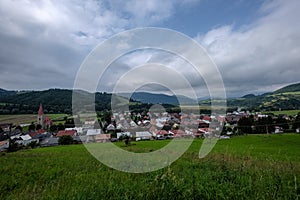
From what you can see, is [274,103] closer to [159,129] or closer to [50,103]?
[159,129]

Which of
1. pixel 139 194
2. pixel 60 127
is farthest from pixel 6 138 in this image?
pixel 60 127

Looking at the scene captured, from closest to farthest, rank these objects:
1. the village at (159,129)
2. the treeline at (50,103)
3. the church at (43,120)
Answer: the treeline at (50,103) < the village at (159,129) < the church at (43,120)

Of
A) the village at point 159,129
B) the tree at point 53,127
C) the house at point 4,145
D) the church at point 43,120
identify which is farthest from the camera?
the tree at point 53,127

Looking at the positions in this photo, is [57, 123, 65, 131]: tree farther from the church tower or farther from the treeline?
the church tower

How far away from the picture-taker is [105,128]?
34719mm

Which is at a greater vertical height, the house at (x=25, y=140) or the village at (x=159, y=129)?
the village at (x=159, y=129)

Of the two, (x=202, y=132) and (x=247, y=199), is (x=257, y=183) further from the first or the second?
(x=202, y=132)

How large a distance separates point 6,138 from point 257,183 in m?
24.0

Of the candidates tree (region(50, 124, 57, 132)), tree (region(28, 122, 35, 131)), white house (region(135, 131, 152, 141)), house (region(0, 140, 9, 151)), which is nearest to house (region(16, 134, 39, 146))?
tree (region(28, 122, 35, 131))

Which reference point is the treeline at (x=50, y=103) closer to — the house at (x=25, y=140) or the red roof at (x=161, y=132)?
the house at (x=25, y=140)

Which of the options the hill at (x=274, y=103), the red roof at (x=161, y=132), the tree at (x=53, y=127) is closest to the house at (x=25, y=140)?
the tree at (x=53, y=127)

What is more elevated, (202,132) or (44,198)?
(44,198)

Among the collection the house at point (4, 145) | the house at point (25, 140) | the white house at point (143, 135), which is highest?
the house at point (4, 145)

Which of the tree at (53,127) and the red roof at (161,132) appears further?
the tree at (53,127)
